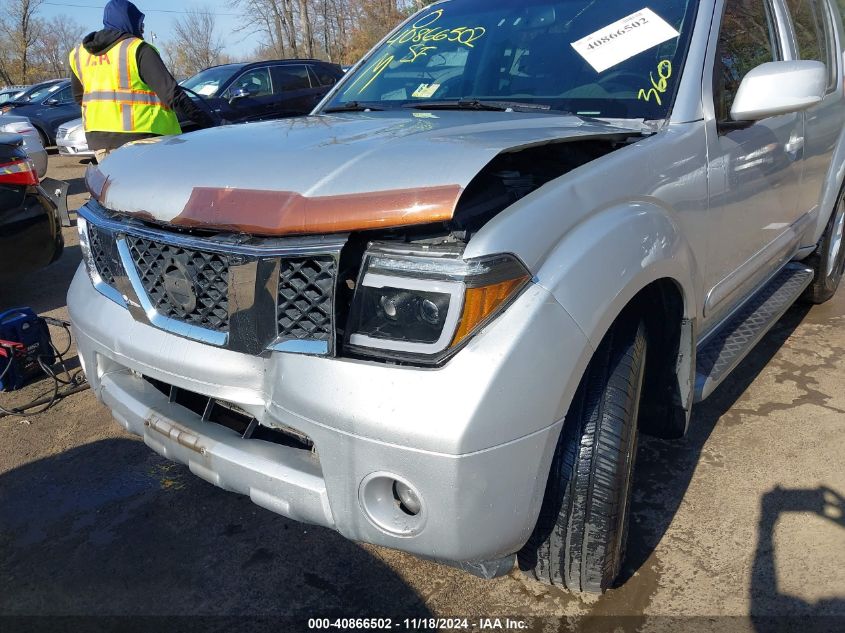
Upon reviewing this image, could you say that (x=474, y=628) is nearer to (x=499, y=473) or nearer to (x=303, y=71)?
(x=499, y=473)

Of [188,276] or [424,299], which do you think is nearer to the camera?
[424,299]

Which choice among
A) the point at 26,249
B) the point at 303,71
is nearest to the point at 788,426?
the point at 26,249

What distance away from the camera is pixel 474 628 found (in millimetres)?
2006

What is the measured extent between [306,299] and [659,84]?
1594 mm

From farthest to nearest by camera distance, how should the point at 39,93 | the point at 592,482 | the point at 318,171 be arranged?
the point at 39,93 → the point at 592,482 → the point at 318,171

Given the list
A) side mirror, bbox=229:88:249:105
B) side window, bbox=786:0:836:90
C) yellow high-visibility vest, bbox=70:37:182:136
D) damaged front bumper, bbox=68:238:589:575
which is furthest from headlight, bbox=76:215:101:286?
side mirror, bbox=229:88:249:105

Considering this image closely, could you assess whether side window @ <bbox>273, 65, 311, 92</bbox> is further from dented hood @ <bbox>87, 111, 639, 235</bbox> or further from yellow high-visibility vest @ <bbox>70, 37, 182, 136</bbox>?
dented hood @ <bbox>87, 111, 639, 235</bbox>

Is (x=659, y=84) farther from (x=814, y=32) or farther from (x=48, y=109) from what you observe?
(x=48, y=109)

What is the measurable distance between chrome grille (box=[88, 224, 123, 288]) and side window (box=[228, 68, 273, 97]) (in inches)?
337

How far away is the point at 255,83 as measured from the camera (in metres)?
10.5

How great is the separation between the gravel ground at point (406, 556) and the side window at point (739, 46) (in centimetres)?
137

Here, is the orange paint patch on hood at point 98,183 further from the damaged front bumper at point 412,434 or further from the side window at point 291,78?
the side window at point 291,78

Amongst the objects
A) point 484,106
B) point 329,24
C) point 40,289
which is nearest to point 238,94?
point 40,289

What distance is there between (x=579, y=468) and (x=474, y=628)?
23.9 inches
